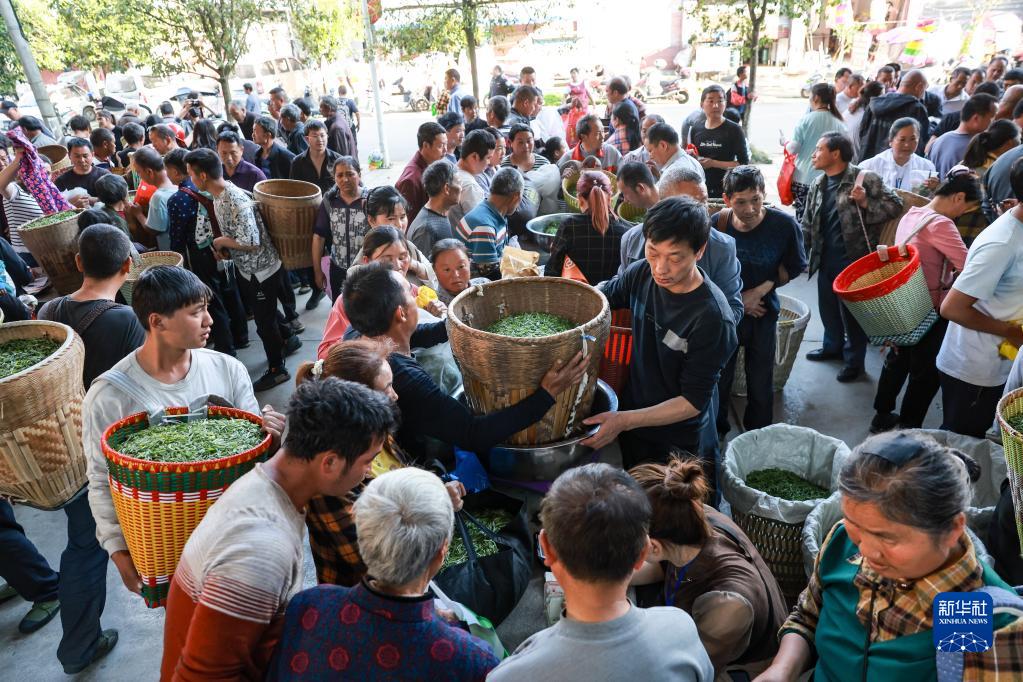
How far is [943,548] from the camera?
1.62 metres

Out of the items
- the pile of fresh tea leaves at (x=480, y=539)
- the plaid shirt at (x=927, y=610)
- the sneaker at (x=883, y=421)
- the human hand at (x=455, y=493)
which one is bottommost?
the sneaker at (x=883, y=421)

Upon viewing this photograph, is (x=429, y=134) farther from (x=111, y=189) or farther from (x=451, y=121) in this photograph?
(x=111, y=189)

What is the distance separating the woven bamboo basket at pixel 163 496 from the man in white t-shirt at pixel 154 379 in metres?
0.25

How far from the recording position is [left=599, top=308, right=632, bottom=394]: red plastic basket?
134 inches

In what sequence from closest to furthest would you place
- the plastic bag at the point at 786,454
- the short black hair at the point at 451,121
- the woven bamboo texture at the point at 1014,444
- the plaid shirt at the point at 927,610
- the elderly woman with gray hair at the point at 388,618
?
the plaid shirt at the point at 927,610
the elderly woman with gray hair at the point at 388,618
the woven bamboo texture at the point at 1014,444
the plastic bag at the point at 786,454
the short black hair at the point at 451,121

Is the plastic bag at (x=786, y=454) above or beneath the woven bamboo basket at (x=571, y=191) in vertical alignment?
beneath

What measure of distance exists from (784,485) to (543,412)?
1.74m

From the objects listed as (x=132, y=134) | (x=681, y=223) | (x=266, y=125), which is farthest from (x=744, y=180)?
(x=132, y=134)

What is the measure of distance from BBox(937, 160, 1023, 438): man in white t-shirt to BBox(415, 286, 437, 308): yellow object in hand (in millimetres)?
2595

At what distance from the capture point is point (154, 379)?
2.65 m

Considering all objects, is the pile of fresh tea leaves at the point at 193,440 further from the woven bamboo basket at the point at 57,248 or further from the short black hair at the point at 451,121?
the short black hair at the point at 451,121

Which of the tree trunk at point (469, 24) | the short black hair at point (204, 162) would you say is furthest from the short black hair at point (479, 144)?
the tree trunk at point (469, 24)

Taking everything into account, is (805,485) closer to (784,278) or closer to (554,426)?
(784,278)

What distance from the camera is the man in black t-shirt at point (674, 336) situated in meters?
2.84
